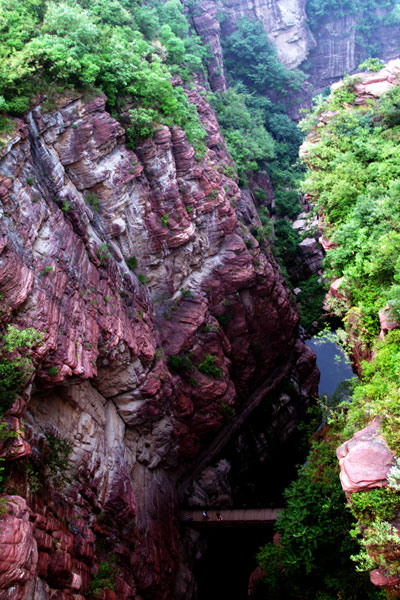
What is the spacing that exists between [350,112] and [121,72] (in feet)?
41.6

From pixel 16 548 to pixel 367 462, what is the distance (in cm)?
918

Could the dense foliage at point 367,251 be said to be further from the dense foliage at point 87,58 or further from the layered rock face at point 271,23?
the layered rock face at point 271,23

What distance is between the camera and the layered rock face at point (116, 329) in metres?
14.9

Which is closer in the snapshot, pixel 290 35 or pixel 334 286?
pixel 334 286

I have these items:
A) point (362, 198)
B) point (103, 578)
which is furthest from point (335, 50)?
point (103, 578)

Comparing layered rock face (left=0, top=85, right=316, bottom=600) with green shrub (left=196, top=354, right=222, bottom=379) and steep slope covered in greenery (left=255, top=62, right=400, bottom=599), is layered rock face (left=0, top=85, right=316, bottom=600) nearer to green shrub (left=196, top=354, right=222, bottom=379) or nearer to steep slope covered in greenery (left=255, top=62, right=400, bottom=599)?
green shrub (left=196, top=354, right=222, bottom=379)

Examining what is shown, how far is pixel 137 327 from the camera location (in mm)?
22375

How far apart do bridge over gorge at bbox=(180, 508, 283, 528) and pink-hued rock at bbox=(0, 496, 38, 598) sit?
15825 millimetres

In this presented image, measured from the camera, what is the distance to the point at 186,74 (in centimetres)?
3288

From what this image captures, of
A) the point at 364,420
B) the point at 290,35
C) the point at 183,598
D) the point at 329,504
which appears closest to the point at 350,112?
the point at 364,420

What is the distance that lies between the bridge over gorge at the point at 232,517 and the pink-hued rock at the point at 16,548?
15.8m

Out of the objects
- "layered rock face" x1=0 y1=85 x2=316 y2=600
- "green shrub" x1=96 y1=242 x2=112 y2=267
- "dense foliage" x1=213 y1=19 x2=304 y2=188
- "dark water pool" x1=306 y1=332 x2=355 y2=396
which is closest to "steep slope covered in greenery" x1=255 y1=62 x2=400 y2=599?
"layered rock face" x1=0 y1=85 x2=316 y2=600

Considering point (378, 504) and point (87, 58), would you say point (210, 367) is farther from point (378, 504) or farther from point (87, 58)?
point (87, 58)

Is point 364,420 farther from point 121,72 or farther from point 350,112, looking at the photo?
point 121,72
